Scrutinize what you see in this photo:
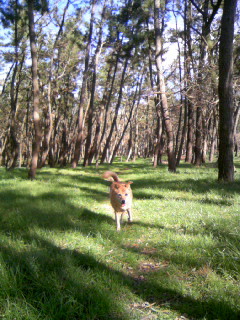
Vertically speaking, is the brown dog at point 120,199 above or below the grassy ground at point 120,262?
above

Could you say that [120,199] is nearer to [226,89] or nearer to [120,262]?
[120,262]

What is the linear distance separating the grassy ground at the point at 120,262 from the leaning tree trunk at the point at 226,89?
2678 millimetres

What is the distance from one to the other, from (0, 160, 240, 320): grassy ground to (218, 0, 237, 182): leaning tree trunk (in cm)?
268

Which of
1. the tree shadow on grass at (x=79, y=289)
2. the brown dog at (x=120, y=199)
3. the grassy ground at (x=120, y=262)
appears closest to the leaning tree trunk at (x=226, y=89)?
the grassy ground at (x=120, y=262)

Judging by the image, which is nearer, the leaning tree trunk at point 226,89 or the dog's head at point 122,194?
the dog's head at point 122,194

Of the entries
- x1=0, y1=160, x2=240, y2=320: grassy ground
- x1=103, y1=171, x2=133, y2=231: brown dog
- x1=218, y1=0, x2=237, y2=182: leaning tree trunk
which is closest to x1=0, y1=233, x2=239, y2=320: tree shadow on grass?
x1=0, y1=160, x2=240, y2=320: grassy ground

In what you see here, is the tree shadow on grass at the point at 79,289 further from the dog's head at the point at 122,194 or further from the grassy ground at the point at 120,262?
the dog's head at the point at 122,194

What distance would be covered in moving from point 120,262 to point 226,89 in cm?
750

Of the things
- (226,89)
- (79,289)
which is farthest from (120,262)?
(226,89)

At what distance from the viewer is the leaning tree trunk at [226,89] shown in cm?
891

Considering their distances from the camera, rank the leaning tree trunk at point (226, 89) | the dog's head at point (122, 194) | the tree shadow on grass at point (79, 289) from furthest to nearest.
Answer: the leaning tree trunk at point (226, 89), the dog's head at point (122, 194), the tree shadow on grass at point (79, 289)

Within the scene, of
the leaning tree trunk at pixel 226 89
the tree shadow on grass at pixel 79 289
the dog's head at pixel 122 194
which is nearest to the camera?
the tree shadow on grass at pixel 79 289

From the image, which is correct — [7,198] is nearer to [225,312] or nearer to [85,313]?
[85,313]

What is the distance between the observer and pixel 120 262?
161 inches
